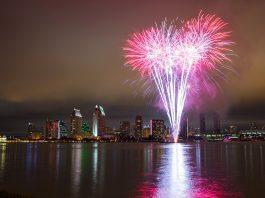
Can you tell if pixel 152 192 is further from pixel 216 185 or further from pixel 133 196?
pixel 216 185

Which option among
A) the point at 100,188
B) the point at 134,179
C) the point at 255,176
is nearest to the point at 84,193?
the point at 100,188

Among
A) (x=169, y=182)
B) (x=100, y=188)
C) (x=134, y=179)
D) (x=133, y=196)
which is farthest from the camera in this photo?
(x=134, y=179)

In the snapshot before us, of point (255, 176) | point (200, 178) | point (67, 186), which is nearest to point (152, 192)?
point (67, 186)

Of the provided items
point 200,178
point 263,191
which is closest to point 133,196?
point 263,191

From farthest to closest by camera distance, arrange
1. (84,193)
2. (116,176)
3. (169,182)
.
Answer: (116,176)
(169,182)
(84,193)

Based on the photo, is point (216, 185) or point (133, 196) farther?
point (216, 185)

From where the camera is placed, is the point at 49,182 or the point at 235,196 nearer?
the point at 235,196

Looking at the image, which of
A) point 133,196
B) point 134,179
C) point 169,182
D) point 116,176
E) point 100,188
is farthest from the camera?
point 116,176

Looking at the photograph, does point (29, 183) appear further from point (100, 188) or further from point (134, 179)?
point (134, 179)

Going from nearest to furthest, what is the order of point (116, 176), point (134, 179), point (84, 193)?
point (84, 193), point (134, 179), point (116, 176)
